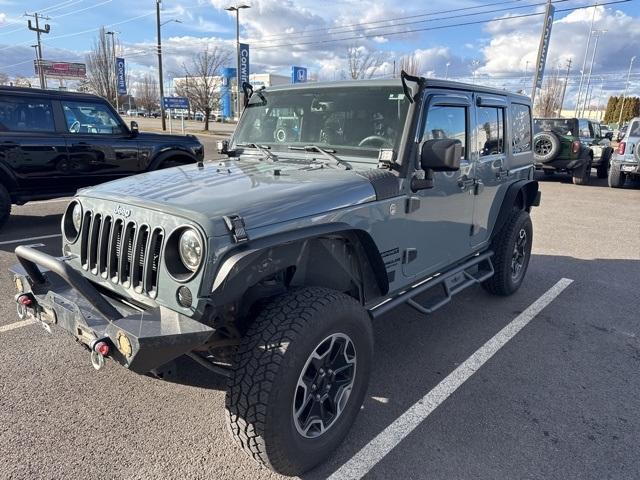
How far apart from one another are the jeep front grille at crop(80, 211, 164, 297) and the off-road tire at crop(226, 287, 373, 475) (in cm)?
59

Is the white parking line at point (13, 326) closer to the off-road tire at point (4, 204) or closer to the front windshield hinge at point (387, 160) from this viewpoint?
the front windshield hinge at point (387, 160)

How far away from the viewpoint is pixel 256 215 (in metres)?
2.33

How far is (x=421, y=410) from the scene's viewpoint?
307 cm

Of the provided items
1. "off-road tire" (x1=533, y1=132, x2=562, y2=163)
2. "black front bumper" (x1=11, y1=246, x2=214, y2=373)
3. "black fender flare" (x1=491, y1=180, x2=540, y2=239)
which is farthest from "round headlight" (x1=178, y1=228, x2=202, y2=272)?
"off-road tire" (x1=533, y1=132, x2=562, y2=163)

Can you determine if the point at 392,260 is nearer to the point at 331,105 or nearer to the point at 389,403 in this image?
the point at 389,403

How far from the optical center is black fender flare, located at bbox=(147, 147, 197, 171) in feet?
28.8

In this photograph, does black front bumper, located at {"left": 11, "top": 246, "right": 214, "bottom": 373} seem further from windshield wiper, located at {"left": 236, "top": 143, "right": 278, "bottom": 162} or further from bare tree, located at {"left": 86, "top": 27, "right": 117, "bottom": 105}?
bare tree, located at {"left": 86, "top": 27, "right": 117, "bottom": 105}

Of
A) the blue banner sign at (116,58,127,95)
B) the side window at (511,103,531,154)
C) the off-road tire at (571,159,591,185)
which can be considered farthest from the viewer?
the blue banner sign at (116,58,127,95)

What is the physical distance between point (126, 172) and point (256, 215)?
692cm

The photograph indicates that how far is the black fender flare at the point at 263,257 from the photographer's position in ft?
7.08

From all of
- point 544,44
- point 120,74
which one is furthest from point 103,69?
point 544,44

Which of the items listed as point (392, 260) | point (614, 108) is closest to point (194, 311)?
point (392, 260)

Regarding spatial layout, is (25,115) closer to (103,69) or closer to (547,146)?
(547,146)

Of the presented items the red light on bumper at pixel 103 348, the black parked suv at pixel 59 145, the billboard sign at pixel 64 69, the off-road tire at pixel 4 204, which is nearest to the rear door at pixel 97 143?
the black parked suv at pixel 59 145
